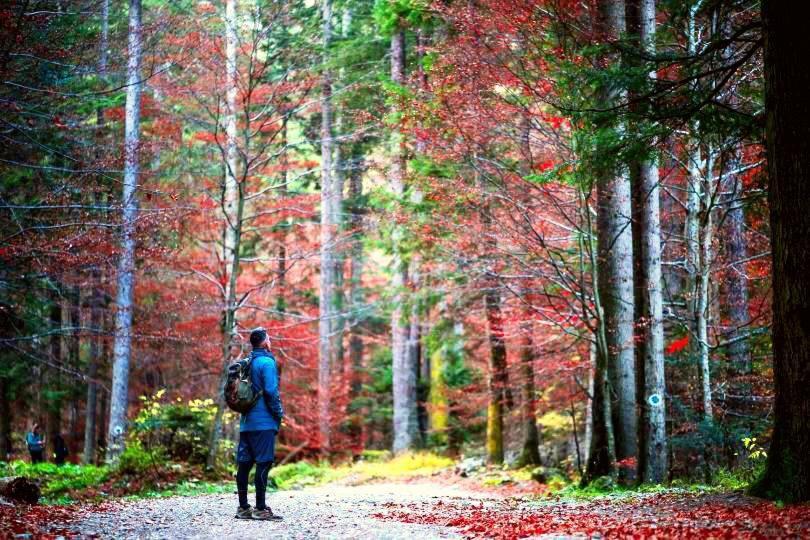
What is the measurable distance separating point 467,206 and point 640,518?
784 centimetres

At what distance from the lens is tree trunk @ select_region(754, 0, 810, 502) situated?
Result: 6281 millimetres

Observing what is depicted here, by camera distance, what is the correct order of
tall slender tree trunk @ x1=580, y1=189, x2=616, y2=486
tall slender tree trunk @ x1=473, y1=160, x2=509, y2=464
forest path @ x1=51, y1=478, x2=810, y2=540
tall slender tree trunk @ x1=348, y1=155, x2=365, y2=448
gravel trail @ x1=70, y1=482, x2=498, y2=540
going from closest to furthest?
forest path @ x1=51, y1=478, x2=810, y2=540 → gravel trail @ x1=70, y1=482, x2=498, y2=540 → tall slender tree trunk @ x1=580, y1=189, x2=616, y2=486 → tall slender tree trunk @ x1=473, y1=160, x2=509, y2=464 → tall slender tree trunk @ x1=348, y1=155, x2=365, y2=448

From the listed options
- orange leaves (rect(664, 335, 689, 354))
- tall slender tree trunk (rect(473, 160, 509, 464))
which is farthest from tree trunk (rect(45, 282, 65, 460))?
orange leaves (rect(664, 335, 689, 354))

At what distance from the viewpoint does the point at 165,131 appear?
1975cm

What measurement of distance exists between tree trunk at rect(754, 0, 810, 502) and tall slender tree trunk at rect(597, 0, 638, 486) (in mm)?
4875

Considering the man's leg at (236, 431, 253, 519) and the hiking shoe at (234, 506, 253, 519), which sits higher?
the man's leg at (236, 431, 253, 519)

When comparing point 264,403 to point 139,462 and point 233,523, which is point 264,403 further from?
point 139,462

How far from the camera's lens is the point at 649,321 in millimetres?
10773

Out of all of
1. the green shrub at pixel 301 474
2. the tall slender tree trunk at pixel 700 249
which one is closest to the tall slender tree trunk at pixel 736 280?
the tall slender tree trunk at pixel 700 249

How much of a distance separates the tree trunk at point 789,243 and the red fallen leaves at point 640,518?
45cm

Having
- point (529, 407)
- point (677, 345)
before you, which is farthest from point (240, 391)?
point (529, 407)

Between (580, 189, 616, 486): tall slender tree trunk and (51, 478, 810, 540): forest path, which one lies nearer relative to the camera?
(51, 478, 810, 540): forest path

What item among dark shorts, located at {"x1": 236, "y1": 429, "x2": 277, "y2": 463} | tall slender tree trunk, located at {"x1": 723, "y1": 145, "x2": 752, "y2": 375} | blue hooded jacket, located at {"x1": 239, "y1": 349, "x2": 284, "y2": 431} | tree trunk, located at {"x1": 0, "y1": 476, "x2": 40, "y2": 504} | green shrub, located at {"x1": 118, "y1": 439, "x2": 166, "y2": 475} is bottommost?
green shrub, located at {"x1": 118, "y1": 439, "x2": 166, "y2": 475}

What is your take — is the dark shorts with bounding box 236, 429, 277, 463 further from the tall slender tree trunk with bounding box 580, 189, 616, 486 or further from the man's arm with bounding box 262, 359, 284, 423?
the tall slender tree trunk with bounding box 580, 189, 616, 486
